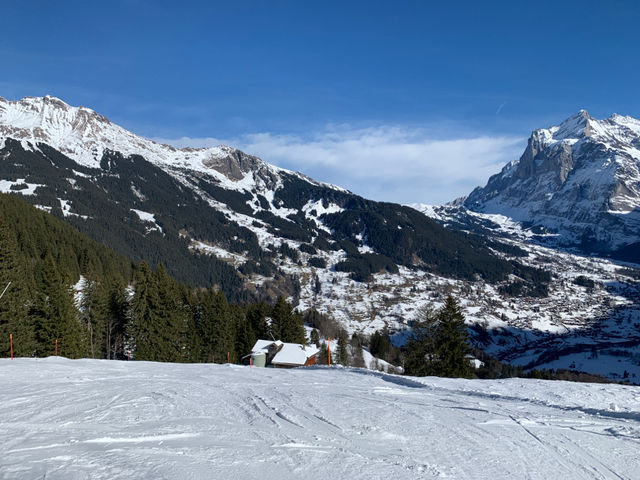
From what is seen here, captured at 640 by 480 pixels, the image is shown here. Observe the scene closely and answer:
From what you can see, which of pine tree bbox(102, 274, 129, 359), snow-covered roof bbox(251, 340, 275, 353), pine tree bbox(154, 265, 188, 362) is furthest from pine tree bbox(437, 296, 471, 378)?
pine tree bbox(102, 274, 129, 359)

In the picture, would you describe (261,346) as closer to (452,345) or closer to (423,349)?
(423,349)

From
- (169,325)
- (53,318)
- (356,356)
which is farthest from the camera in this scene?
(356,356)

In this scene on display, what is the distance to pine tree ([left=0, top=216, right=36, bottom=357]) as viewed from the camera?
3284 centimetres

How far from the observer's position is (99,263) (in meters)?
94.3

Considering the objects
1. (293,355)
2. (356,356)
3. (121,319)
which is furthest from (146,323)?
A: (356,356)

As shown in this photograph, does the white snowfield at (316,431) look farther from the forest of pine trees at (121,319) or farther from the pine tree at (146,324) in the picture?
the pine tree at (146,324)

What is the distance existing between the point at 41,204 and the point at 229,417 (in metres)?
222

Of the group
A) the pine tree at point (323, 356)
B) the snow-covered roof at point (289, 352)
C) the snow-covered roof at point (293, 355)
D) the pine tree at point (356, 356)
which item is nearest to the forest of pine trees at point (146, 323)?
the pine tree at point (323, 356)

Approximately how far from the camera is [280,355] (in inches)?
1871

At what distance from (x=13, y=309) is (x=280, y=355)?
2476 centimetres

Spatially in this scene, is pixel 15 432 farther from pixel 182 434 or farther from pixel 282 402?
pixel 282 402

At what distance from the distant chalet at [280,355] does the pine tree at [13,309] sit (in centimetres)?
2062

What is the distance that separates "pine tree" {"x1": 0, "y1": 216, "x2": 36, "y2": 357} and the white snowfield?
22.1 meters

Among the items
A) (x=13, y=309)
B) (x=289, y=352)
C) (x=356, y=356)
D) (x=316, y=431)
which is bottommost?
(x=356, y=356)
